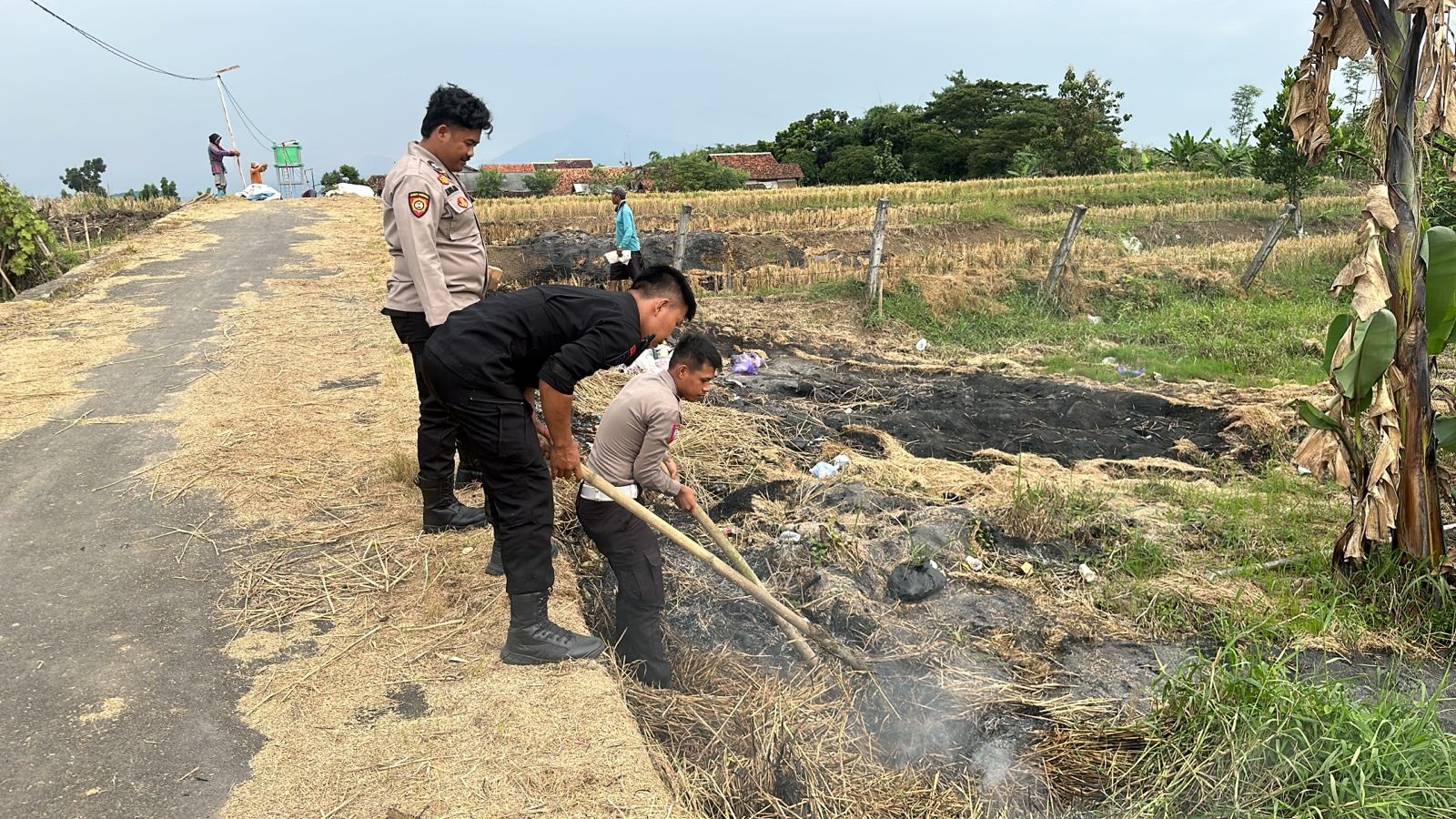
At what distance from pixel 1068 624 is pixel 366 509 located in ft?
12.0

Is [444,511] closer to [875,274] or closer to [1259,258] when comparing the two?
[875,274]

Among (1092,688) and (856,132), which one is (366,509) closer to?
(1092,688)

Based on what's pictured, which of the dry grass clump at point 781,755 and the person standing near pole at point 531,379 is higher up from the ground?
the person standing near pole at point 531,379

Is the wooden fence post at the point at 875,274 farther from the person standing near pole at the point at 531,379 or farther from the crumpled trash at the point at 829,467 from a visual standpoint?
the person standing near pole at the point at 531,379

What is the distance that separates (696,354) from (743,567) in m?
0.99

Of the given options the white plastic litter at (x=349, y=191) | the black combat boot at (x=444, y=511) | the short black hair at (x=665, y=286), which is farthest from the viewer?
the white plastic litter at (x=349, y=191)

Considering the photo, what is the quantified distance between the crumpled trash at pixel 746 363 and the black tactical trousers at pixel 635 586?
17.6 ft

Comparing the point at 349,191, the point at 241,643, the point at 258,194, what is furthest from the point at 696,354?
the point at 349,191

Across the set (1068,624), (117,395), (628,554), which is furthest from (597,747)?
(117,395)

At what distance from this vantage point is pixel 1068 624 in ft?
14.2

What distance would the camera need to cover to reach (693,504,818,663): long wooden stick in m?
3.54

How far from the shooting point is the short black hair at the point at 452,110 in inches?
145

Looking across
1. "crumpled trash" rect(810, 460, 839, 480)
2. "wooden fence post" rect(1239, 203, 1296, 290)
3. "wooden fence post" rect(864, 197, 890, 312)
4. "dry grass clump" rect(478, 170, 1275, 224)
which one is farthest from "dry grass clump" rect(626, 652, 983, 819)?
"dry grass clump" rect(478, 170, 1275, 224)

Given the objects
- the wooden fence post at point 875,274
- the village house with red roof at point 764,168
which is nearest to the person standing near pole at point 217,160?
the wooden fence post at point 875,274
